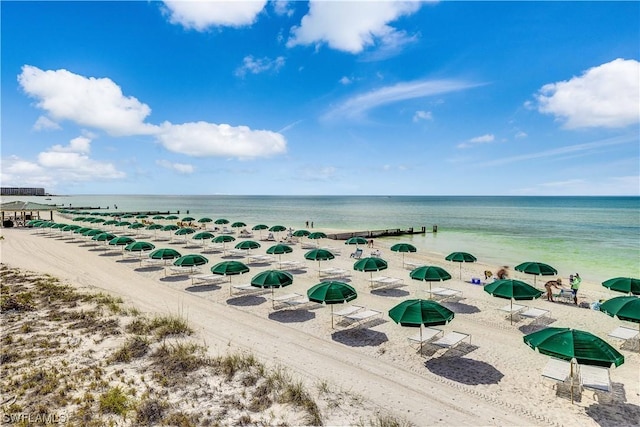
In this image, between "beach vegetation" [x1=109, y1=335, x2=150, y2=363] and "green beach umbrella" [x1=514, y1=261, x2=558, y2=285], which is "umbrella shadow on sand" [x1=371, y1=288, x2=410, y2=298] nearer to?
"green beach umbrella" [x1=514, y1=261, x2=558, y2=285]

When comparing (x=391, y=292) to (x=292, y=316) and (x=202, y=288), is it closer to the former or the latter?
(x=292, y=316)

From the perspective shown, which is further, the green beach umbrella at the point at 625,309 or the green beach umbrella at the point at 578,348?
the green beach umbrella at the point at 625,309

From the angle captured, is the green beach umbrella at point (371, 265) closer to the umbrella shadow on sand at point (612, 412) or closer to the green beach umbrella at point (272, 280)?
the green beach umbrella at point (272, 280)

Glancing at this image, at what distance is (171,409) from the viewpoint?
794cm

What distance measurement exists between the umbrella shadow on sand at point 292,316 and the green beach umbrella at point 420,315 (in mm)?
4987

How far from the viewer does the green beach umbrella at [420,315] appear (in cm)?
1007

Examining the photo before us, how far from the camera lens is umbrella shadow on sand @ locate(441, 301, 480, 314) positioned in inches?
616

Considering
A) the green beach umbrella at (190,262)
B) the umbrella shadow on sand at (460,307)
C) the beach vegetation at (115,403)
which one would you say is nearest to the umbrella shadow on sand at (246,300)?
the green beach umbrella at (190,262)

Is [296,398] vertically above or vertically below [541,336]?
below

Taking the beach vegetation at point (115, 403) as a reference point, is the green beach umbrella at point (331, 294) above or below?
above

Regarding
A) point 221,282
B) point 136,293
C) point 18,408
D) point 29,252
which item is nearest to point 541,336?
point 18,408

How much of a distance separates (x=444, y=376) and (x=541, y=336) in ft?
9.19

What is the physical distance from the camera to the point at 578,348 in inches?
310

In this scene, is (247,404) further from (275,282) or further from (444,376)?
(275,282)
